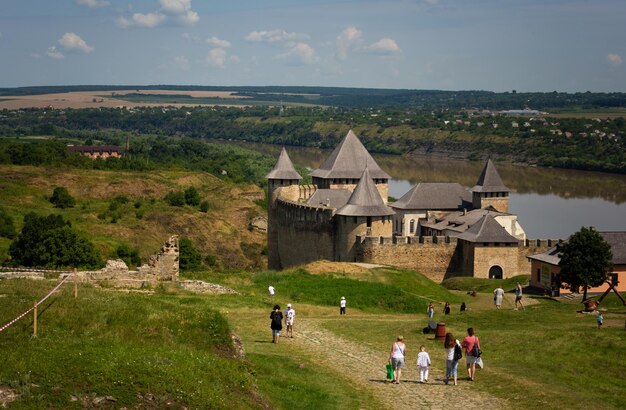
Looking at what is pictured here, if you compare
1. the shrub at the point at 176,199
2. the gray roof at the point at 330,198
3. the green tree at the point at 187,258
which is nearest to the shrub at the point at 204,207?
the shrub at the point at 176,199

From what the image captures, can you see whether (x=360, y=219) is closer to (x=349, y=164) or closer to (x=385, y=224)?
(x=385, y=224)

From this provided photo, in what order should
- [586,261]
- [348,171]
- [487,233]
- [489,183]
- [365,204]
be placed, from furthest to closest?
[489,183] < [348,171] < [487,233] < [365,204] < [586,261]

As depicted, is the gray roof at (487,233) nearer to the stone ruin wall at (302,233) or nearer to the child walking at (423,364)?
the stone ruin wall at (302,233)

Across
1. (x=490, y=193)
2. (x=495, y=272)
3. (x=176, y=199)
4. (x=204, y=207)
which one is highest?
(x=490, y=193)

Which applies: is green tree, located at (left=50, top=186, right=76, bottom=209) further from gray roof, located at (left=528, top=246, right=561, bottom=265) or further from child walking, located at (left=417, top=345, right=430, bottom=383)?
child walking, located at (left=417, top=345, right=430, bottom=383)

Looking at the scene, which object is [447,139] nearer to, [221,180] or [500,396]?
[221,180]

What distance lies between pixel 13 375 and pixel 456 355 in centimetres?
642

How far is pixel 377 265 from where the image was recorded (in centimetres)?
3253

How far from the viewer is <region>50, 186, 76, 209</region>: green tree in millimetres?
62281

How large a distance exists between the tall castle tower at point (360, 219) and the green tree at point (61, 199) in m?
33.1

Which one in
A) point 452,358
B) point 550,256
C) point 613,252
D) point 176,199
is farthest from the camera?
point 176,199

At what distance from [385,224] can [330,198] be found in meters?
4.17

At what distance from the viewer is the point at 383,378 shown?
582 inches

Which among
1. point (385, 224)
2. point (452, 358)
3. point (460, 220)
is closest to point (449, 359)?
point (452, 358)
